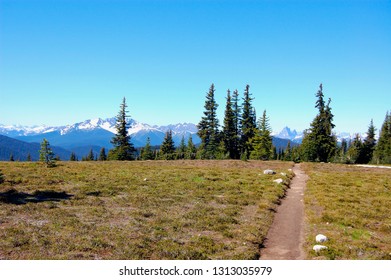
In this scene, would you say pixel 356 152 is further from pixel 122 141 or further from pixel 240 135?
pixel 122 141

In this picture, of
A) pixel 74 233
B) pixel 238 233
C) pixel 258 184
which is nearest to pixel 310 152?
pixel 258 184

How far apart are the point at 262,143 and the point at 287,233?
181 ft

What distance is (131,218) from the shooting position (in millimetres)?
15430

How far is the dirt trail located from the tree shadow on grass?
13945mm

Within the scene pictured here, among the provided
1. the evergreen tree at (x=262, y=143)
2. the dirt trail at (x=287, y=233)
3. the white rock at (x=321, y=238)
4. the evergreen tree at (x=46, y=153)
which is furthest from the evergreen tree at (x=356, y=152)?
the white rock at (x=321, y=238)

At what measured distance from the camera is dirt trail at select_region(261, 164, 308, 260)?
11.6 meters

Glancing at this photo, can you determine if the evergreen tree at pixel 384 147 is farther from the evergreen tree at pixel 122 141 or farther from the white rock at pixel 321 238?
the white rock at pixel 321 238

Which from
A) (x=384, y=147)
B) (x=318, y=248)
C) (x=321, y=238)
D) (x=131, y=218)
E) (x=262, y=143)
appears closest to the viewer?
(x=318, y=248)

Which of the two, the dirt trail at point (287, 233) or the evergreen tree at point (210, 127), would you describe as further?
the evergreen tree at point (210, 127)

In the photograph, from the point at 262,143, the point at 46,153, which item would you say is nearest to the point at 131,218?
the point at 46,153

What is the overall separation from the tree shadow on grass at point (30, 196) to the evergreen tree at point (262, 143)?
52.4 meters

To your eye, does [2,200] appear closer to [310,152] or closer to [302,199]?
[302,199]

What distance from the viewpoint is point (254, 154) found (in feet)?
221

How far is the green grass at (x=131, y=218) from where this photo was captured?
11.1 m
